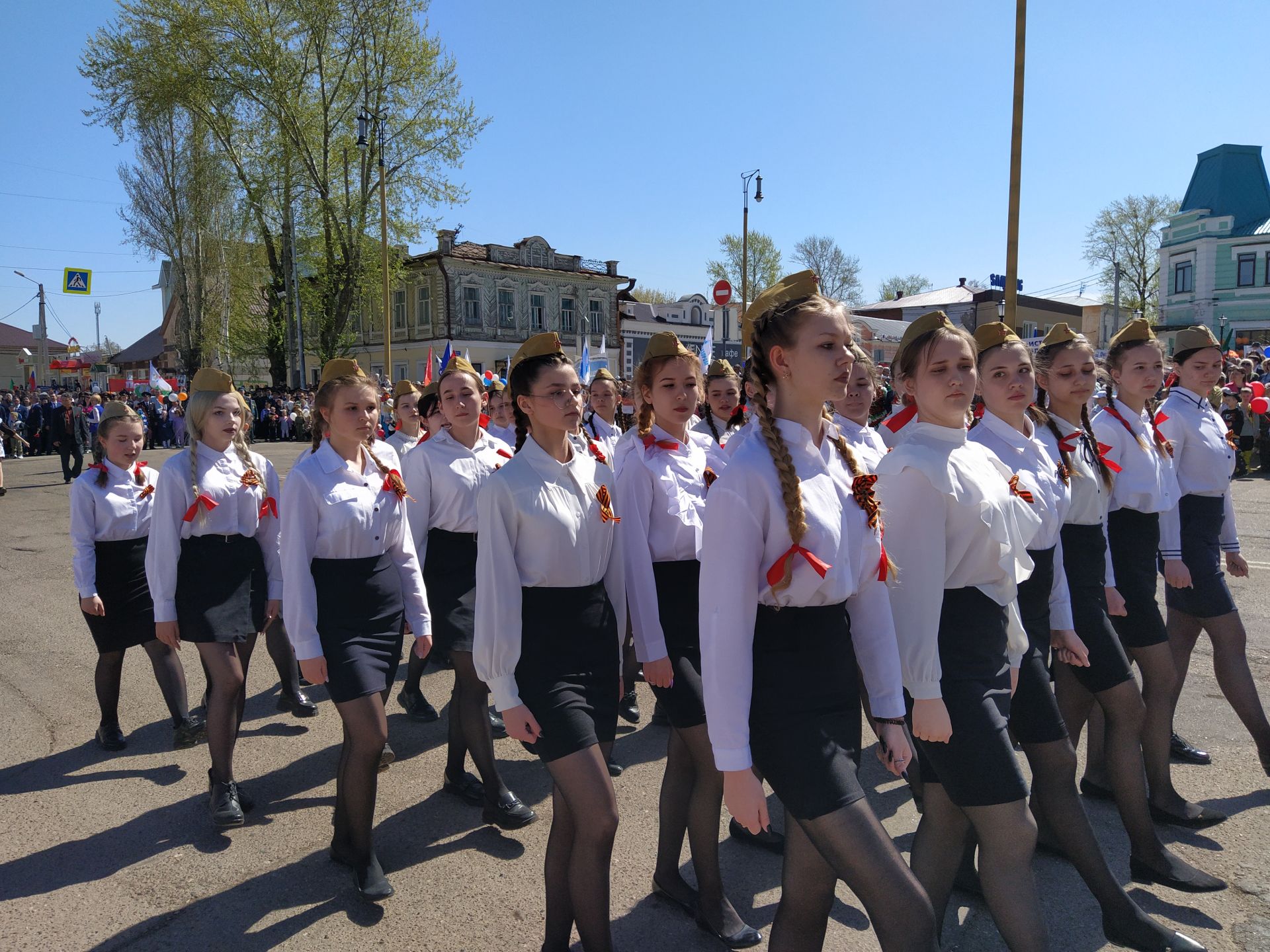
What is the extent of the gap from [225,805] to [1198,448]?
526 cm

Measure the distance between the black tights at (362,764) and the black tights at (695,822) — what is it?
1190 mm

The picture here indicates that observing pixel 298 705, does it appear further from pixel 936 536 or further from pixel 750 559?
pixel 936 536

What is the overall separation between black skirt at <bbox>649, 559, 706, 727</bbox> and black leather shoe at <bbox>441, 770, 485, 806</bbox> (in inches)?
62.5

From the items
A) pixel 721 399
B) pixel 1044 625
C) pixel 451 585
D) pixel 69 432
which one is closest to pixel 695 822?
pixel 1044 625

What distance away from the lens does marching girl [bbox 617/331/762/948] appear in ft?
10.4

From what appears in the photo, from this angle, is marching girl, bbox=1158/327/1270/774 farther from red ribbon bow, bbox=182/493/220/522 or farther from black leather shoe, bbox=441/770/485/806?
red ribbon bow, bbox=182/493/220/522

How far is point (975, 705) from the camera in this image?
2502 mm

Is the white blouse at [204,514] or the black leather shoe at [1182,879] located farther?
the white blouse at [204,514]

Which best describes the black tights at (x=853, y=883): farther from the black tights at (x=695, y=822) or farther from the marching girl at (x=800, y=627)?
the black tights at (x=695, y=822)

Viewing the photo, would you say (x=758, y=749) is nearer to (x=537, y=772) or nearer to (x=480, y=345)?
(x=537, y=772)

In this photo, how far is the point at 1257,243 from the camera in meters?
43.9

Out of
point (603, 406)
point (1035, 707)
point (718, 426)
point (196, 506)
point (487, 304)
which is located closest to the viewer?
point (1035, 707)

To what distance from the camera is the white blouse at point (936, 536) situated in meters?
2.45

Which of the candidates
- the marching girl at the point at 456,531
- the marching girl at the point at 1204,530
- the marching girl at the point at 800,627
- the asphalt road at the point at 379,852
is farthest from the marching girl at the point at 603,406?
the marching girl at the point at 800,627
